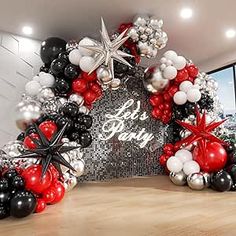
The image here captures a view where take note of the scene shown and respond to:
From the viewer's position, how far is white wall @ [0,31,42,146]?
4.29 meters

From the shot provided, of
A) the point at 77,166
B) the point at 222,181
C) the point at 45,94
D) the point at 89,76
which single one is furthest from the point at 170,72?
the point at 77,166

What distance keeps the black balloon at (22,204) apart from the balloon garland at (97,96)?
0.47m

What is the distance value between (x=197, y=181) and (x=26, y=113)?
236 cm

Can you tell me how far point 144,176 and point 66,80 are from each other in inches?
83.9

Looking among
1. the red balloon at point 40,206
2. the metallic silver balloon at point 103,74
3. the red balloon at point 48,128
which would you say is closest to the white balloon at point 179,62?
the metallic silver balloon at point 103,74

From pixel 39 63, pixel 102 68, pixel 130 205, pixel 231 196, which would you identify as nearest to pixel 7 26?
pixel 39 63

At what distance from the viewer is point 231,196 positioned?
311 centimetres

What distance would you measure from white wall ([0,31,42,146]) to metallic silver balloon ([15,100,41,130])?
668 mm

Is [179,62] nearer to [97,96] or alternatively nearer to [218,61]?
[97,96]

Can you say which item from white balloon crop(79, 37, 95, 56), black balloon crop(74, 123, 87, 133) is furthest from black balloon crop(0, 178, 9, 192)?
white balloon crop(79, 37, 95, 56)

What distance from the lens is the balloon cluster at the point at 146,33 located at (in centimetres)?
379

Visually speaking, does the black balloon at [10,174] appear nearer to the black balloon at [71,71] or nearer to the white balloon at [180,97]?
the black balloon at [71,71]

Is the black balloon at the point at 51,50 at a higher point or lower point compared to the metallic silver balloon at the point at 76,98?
higher

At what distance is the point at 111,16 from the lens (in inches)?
154
